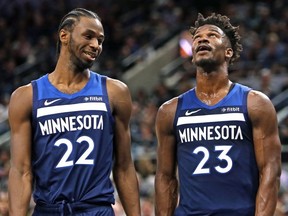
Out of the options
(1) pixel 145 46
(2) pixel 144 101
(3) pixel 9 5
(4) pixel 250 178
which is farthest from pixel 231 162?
(3) pixel 9 5

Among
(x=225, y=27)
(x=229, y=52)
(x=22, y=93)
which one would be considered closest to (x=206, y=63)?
(x=229, y=52)

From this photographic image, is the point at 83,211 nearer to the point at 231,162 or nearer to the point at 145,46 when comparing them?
the point at 231,162

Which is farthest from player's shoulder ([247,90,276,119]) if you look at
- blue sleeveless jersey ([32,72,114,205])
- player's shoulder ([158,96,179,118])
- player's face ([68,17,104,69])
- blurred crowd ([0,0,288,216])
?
blurred crowd ([0,0,288,216])

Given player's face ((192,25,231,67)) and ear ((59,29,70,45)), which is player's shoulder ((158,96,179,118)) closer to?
player's face ((192,25,231,67))

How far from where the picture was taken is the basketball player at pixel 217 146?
6250 millimetres

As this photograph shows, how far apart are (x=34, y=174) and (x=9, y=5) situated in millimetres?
17959

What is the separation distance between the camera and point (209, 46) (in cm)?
639

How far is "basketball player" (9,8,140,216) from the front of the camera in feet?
20.1

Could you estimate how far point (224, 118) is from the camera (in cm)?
635

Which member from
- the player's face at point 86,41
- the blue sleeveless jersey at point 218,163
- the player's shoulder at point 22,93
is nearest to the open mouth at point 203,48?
the blue sleeveless jersey at point 218,163

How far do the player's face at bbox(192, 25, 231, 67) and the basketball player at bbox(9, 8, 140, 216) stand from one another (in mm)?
571

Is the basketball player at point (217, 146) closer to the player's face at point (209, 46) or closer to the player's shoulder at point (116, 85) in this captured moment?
the player's face at point (209, 46)

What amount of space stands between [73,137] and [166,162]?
740 mm

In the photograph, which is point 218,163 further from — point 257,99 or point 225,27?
point 225,27
